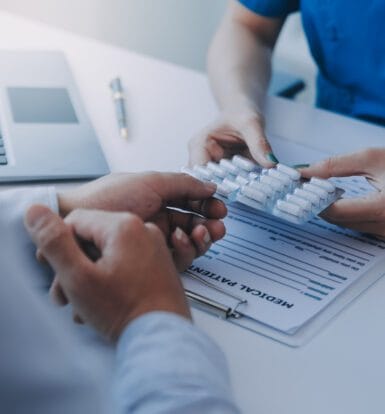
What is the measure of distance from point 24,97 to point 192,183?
0.39 meters

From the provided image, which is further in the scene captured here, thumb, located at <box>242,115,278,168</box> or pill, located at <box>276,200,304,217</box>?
thumb, located at <box>242,115,278,168</box>

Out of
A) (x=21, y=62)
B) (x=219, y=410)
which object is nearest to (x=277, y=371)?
(x=219, y=410)

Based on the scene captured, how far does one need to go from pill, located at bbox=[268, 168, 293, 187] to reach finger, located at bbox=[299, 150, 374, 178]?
0.03 metres

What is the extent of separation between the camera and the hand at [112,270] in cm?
53

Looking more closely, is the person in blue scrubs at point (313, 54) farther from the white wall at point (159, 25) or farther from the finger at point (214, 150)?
the white wall at point (159, 25)

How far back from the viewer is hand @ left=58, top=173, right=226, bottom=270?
2.16ft

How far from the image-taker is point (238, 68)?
108 cm

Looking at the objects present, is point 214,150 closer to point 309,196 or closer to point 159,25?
point 309,196

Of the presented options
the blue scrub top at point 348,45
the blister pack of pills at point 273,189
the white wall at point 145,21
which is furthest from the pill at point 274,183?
the white wall at point 145,21

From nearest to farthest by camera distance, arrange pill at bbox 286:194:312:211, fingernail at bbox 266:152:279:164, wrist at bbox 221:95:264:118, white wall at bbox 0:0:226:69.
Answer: pill at bbox 286:194:312:211 → fingernail at bbox 266:152:279:164 → wrist at bbox 221:95:264:118 → white wall at bbox 0:0:226:69

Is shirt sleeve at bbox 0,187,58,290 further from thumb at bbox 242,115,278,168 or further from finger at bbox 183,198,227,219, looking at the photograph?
thumb at bbox 242,115,278,168

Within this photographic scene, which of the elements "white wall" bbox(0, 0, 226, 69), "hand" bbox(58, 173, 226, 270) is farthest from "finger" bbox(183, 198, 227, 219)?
"white wall" bbox(0, 0, 226, 69)

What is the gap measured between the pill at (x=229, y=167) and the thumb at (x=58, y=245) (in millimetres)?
244

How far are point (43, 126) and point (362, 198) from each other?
414 millimetres
